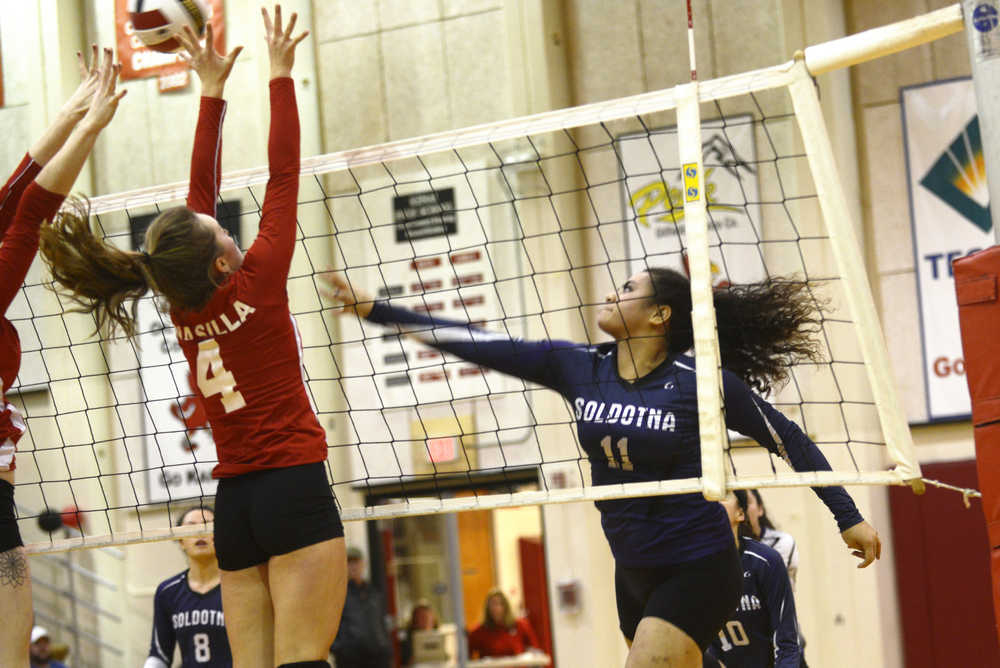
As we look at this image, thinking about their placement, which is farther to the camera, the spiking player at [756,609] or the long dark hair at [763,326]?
the spiking player at [756,609]

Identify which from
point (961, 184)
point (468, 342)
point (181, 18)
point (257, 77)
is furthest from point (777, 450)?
point (257, 77)

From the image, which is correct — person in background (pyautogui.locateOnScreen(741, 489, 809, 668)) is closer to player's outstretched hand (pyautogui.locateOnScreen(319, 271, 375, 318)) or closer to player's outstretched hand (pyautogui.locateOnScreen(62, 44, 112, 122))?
player's outstretched hand (pyautogui.locateOnScreen(319, 271, 375, 318))

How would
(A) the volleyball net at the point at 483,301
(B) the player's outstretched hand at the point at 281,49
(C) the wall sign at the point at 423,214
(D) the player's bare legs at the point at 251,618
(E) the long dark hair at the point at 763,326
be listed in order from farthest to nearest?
(C) the wall sign at the point at 423,214 → (A) the volleyball net at the point at 483,301 → (E) the long dark hair at the point at 763,326 → (B) the player's outstretched hand at the point at 281,49 → (D) the player's bare legs at the point at 251,618

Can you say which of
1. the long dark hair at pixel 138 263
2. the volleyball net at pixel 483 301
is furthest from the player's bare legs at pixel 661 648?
the volleyball net at pixel 483 301

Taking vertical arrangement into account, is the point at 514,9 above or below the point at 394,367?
above

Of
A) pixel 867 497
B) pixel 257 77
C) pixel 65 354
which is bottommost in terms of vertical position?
pixel 867 497

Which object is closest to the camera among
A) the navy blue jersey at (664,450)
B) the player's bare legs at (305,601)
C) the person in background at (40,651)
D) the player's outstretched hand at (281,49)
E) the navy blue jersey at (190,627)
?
the player's bare legs at (305,601)

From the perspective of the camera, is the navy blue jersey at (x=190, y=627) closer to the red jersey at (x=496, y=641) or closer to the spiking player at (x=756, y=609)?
the spiking player at (x=756, y=609)

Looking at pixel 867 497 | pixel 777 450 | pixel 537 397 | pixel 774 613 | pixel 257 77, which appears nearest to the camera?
pixel 777 450

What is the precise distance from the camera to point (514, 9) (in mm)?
8523

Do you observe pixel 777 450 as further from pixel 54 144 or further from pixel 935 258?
pixel 935 258

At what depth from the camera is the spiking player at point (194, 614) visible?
4.96 metres

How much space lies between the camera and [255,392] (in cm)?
304

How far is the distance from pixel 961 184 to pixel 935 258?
0.57 m
